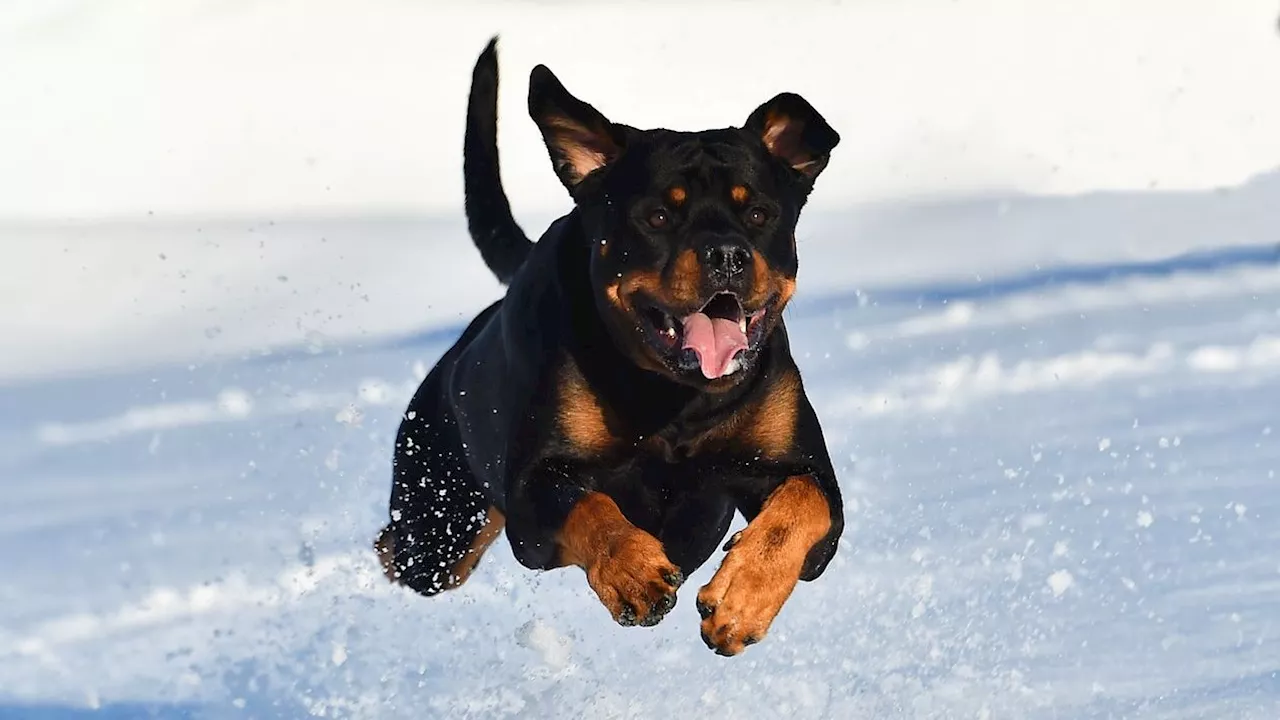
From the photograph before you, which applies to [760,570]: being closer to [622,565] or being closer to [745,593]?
[745,593]

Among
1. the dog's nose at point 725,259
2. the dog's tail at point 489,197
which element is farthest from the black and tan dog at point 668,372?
the dog's tail at point 489,197

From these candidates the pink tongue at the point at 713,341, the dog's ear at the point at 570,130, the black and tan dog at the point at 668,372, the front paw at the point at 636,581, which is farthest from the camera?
the dog's ear at the point at 570,130

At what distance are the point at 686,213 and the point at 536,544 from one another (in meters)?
0.93

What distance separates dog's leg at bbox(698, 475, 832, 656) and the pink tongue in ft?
1.19

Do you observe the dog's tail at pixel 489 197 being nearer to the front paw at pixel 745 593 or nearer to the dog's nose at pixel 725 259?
the dog's nose at pixel 725 259

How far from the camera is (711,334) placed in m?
3.97

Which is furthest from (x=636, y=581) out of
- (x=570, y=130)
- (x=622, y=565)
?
(x=570, y=130)

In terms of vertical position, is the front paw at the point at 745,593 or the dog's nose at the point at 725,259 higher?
the dog's nose at the point at 725,259

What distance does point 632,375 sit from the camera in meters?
4.27

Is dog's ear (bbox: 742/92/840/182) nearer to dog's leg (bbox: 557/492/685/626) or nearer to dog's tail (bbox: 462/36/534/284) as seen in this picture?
A: dog's leg (bbox: 557/492/685/626)

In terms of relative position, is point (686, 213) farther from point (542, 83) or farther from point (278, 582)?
point (278, 582)

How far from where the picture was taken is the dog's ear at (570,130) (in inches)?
163

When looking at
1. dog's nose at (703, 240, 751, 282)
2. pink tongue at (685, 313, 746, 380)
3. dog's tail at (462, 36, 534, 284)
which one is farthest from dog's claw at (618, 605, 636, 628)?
dog's tail at (462, 36, 534, 284)

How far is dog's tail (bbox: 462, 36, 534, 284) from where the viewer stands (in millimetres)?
5383
